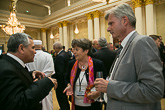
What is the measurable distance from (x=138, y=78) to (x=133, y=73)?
60 millimetres

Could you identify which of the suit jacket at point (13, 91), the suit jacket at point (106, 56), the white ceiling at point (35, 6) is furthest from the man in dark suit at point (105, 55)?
the white ceiling at point (35, 6)

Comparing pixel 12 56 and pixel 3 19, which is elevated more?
pixel 3 19

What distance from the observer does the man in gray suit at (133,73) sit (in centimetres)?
95

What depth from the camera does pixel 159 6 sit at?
8297 millimetres

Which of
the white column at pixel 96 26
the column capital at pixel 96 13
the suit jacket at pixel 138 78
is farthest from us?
the white column at pixel 96 26

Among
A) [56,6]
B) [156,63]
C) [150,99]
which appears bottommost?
[150,99]

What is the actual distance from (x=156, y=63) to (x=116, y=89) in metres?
0.39

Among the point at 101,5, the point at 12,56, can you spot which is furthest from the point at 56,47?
the point at 101,5

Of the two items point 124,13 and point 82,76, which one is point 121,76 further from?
point 82,76

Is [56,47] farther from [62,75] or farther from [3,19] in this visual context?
[3,19]

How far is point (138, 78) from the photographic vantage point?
1016 mm

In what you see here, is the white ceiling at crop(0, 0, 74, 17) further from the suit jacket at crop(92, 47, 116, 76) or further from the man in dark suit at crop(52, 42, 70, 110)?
the suit jacket at crop(92, 47, 116, 76)

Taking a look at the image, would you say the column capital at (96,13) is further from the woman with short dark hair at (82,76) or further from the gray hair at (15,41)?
the gray hair at (15,41)

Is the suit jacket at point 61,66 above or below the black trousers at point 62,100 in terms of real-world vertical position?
above
